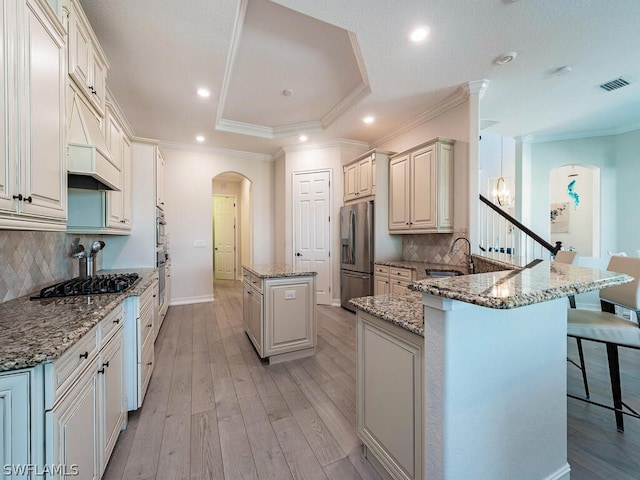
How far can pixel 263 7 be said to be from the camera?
224 centimetres

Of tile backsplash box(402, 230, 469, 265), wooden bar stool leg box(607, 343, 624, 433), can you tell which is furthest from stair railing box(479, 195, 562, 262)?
wooden bar stool leg box(607, 343, 624, 433)

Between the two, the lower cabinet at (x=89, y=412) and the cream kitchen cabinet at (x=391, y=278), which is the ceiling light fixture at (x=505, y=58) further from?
the lower cabinet at (x=89, y=412)

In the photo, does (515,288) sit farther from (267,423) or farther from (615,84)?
(615,84)

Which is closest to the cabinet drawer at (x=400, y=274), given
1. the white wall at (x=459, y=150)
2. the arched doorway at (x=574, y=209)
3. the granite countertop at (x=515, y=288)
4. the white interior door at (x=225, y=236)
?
the white wall at (x=459, y=150)

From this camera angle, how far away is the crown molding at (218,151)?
16.3 feet

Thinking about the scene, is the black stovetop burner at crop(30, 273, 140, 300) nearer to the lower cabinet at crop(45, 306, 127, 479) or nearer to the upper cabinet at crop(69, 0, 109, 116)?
the lower cabinet at crop(45, 306, 127, 479)

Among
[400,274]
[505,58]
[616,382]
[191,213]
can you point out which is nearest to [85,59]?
[191,213]

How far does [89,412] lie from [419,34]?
10.7 feet

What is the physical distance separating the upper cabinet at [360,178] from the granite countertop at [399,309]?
2.90 meters

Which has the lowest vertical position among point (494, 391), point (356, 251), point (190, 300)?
point (190, 300)

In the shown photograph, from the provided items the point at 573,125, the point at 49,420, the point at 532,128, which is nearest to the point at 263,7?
the point at 49,420

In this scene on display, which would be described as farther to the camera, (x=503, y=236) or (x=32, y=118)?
(x=503, y=236)

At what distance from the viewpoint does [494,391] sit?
3.63ft

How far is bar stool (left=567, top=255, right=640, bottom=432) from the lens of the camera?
1680 millimetres
